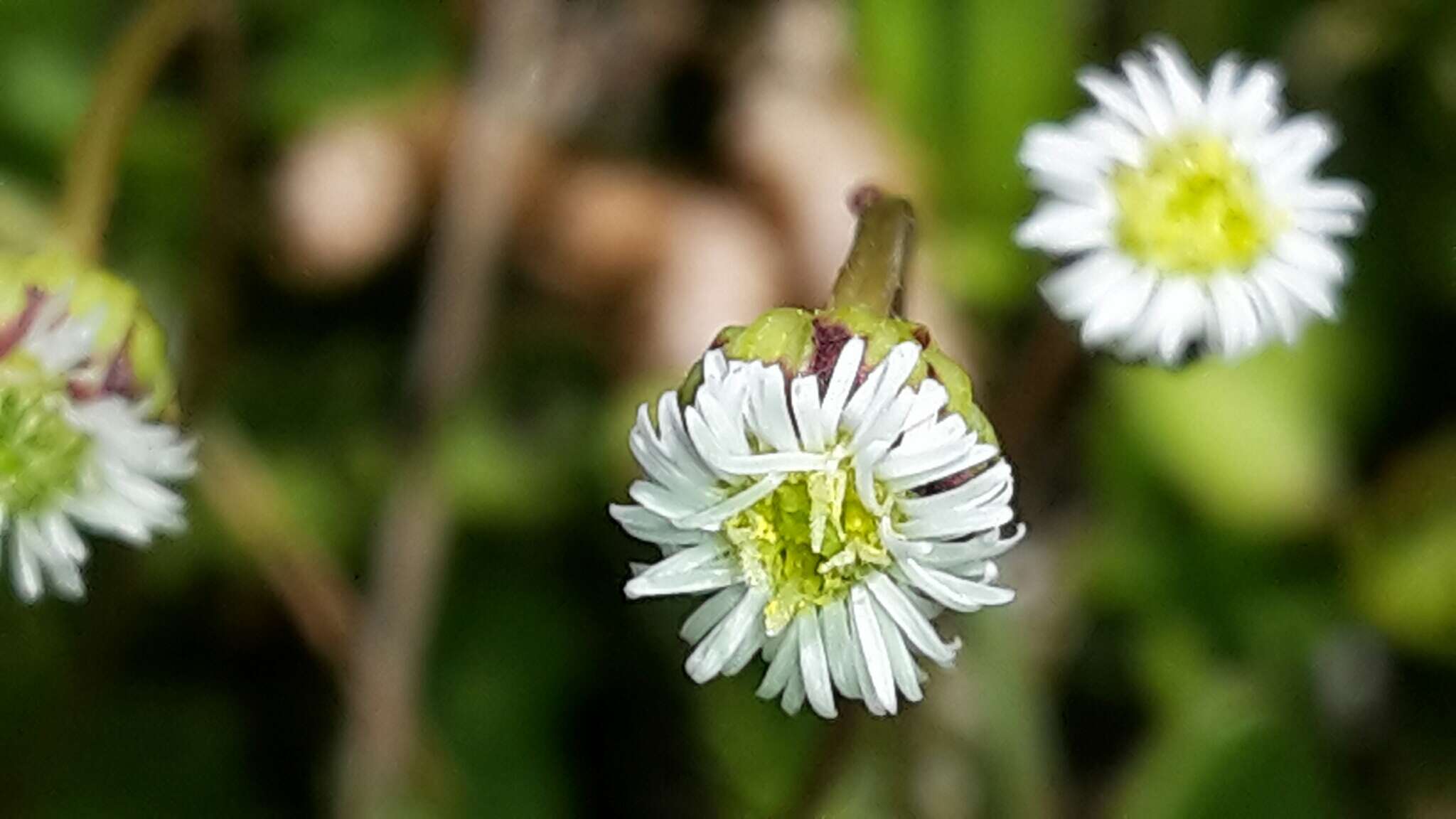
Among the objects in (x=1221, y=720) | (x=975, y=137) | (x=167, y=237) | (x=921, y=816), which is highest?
(x=975, y=137)

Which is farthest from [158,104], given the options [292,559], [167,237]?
[292,559]

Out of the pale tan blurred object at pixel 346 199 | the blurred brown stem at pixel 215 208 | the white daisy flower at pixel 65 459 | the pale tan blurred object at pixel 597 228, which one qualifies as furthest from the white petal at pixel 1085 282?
the pale tan blurred object at pixel 346 199

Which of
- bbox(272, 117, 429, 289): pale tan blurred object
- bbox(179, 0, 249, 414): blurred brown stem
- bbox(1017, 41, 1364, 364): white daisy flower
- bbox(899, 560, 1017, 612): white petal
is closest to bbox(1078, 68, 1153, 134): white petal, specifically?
bbox(1017, 41, 1364, 364): white daisy flower

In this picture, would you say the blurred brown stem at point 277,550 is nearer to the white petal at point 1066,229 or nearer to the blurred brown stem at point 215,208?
the blurred brown stem at point 215,208

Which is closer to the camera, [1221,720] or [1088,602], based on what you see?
[1221,720]

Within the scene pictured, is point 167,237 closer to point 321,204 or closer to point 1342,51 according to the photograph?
point 321,204

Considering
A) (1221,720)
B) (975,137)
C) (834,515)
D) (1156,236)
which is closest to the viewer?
(834,515)

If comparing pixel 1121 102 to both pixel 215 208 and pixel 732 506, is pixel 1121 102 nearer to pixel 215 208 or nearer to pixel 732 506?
pixel 732 506

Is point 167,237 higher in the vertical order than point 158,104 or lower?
lower
